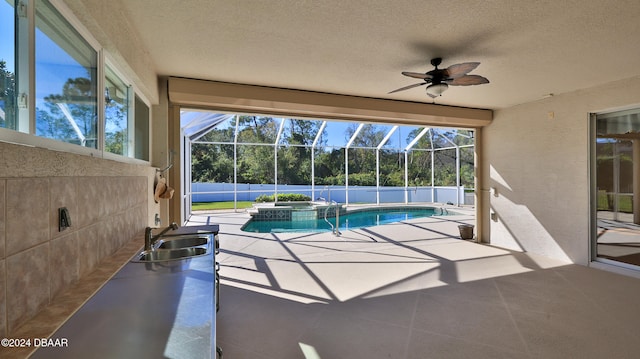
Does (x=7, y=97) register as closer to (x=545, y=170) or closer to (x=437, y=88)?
(x=437, y=88)

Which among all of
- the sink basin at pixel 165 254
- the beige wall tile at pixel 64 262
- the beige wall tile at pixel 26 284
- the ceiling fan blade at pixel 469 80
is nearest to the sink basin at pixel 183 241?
the sink basin at pixel 165 254

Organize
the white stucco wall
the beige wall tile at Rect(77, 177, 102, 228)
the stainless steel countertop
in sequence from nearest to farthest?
the stainless steel countertop < the beige wall tile at Rect(77, 177, 102, 228) < the white stucco wall

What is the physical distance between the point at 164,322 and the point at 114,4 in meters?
2.06

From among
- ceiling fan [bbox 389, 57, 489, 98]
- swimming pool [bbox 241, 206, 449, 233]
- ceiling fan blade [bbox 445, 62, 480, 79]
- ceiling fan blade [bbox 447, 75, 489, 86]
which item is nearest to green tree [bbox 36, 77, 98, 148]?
ceiling fan [bbox 389, 57, 489, 98]

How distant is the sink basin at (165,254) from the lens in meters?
1.90

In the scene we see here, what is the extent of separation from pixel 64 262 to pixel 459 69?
9.51ft

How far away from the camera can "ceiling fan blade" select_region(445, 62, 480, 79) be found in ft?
8.31

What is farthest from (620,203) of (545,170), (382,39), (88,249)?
(88,249)

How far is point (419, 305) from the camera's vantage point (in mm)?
3037

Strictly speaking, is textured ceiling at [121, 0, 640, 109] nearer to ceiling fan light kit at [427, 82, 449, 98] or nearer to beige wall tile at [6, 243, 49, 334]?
ceiling fan light kit at [427, 82, 449, 98]

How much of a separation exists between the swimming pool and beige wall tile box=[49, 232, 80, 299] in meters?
6.48

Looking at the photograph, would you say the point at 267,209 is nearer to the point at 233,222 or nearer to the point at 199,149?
the point at 233,222

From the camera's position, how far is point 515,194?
17.2 ft

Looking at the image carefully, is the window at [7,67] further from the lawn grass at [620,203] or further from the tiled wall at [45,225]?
the lawn grass at [620,203]
